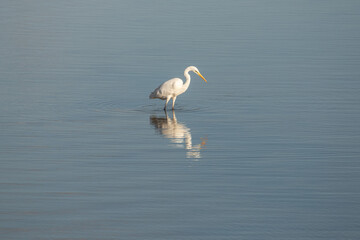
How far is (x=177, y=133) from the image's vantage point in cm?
1459

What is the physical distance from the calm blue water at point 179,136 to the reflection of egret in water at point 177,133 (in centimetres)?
4

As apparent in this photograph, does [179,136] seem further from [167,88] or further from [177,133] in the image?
[167,88]

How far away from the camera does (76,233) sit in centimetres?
889

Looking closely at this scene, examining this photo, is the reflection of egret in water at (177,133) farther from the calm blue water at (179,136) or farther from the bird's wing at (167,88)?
the bird's wing at (167,88)

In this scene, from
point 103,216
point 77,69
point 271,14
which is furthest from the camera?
point 271,14

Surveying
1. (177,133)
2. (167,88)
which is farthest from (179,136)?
(167,88)

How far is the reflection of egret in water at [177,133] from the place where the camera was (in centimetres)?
1319

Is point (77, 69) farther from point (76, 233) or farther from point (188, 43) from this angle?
point (76, 233)

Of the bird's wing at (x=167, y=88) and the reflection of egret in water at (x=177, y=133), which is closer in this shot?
the reflection of egret in water at (x=177, y=133)

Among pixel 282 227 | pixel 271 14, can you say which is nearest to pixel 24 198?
pixel 282 227

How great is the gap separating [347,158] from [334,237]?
3.91 meters

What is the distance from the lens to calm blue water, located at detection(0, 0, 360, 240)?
9.49 meters

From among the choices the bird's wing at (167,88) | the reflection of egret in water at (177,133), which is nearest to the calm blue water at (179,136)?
the reflection of egret in water at (177,133)

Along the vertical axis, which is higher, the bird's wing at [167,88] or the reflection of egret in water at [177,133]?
the bird's wing at [167,88]
